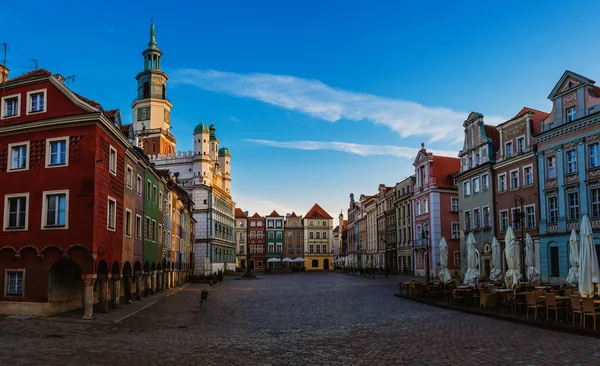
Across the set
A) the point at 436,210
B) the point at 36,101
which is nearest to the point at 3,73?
the point at 36,101

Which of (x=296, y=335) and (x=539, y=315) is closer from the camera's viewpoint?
(x=296, y=335)

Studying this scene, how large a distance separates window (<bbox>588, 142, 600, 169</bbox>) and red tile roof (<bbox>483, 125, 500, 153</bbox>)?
46.5ft

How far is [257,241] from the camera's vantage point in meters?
145

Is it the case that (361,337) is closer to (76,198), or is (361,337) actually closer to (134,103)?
(76,198)

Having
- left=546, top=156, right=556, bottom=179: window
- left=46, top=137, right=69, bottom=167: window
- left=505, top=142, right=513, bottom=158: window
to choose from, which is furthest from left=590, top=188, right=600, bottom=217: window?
left=46, top=137, right=69, bottom=167: window

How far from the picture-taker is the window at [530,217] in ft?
142

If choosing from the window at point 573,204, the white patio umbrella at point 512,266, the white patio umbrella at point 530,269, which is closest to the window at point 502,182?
the window at point 573,204

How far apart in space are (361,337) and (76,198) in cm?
1410

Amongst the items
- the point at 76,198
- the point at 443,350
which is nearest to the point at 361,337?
the point at 443,350

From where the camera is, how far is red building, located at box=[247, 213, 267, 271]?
144 meters

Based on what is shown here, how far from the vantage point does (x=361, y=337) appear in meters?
17.3

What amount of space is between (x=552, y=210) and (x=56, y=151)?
112 ft

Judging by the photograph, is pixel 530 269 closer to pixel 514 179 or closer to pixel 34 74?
pixel 514 179

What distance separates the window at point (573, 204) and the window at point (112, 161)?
30.7 metres
